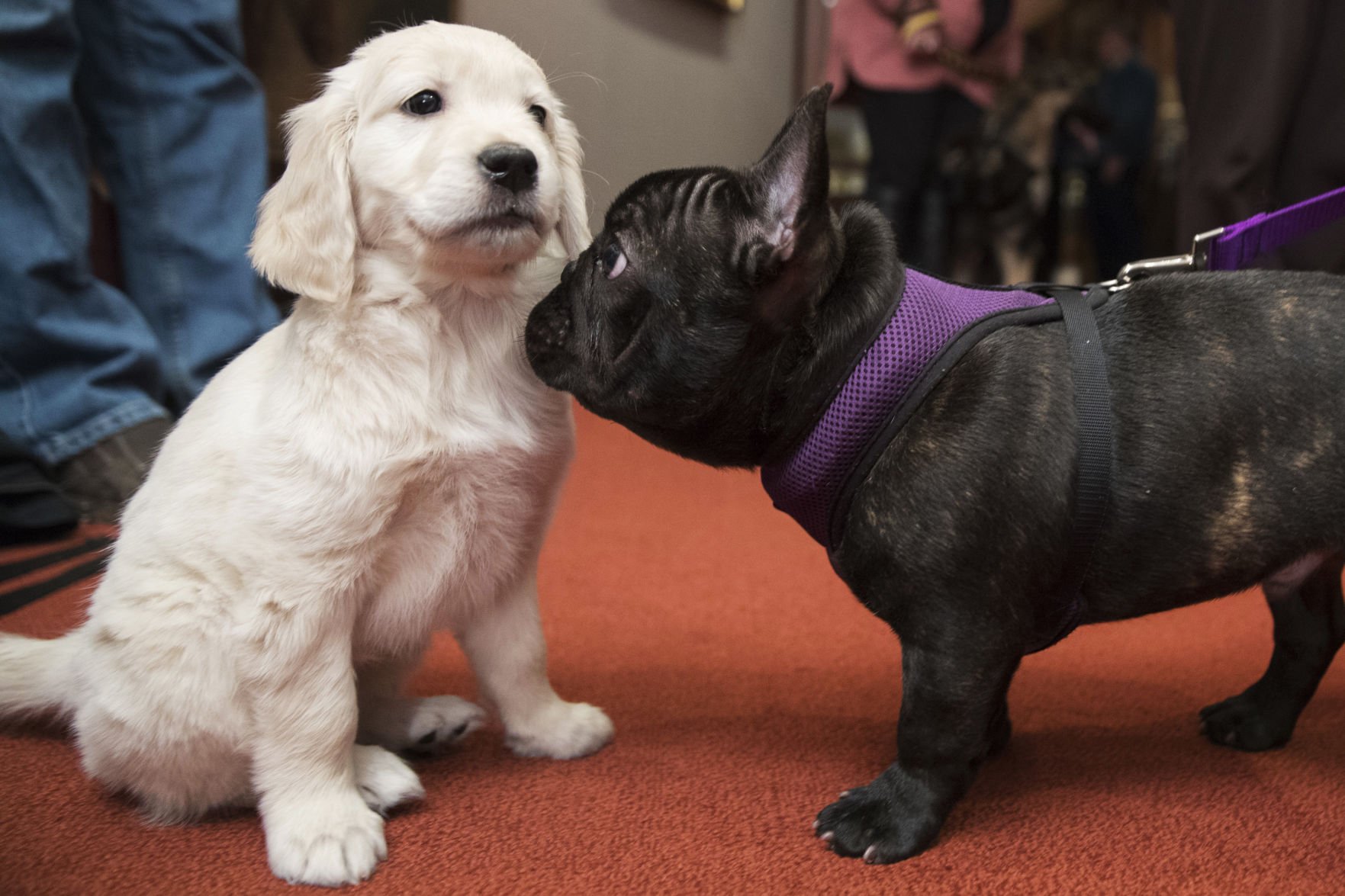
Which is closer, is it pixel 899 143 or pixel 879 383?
pixel 879 383

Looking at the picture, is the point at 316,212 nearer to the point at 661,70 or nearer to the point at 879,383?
the point at 879,383

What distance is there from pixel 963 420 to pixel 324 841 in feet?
3.46

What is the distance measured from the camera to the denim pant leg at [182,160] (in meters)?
3.27

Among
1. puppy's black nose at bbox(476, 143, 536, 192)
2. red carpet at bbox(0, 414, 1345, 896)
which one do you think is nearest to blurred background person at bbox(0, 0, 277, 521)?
red carpet at bbox(0, 414, 1345, 896)

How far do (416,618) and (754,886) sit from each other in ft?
2.09

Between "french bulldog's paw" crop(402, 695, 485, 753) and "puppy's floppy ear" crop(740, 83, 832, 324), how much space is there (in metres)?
0.88

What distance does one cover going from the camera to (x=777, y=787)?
5.52 feet

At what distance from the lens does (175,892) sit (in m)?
1.37

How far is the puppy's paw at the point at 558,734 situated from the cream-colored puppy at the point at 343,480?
9.0 inches

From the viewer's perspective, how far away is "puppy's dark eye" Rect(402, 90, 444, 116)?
5.23 feet

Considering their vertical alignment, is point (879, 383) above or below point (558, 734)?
above

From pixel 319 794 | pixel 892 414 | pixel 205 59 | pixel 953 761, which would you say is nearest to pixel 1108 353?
pixel 892 414

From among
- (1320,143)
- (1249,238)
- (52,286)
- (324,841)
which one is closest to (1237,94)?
(1320,143)

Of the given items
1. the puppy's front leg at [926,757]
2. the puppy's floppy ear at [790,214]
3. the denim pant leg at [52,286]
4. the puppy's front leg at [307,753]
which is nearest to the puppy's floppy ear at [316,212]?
the puppy's front leg at [307,753]
